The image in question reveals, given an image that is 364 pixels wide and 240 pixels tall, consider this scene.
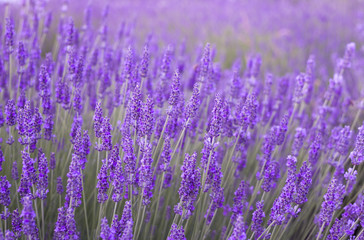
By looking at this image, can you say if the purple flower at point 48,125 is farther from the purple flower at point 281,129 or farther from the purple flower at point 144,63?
the purple flower at point 281,129

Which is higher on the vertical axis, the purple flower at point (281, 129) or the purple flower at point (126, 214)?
the purple flower at point (281, 129)

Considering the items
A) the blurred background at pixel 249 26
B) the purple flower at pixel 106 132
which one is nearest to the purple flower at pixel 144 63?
the purple flower at pixel 106 132

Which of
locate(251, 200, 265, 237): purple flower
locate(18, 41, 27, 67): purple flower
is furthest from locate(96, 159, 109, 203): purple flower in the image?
locate(18, 41, 27, 67): purple flower

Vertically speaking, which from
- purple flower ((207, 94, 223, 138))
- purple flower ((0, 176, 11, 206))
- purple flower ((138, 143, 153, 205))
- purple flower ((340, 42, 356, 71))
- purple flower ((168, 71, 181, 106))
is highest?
purple flower ((340, 42, 356, 71))

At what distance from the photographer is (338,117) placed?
3.44 meters

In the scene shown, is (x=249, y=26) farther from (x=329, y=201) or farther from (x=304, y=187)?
(x=329, y=201)

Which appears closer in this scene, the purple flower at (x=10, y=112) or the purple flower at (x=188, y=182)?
the purple flower at (x=188, y=182)

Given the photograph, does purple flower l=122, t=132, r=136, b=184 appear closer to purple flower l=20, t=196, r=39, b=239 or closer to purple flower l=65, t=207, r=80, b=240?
purple flower l=65, t=207, r=80, b=240

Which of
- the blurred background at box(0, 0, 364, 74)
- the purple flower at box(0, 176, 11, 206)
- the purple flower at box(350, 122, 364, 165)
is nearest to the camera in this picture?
the purple flower at box(0, 176, 11, 206)

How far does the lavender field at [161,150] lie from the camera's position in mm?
1754

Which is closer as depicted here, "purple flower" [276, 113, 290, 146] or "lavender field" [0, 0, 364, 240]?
"lavender field" [0, 0, 364, 240]

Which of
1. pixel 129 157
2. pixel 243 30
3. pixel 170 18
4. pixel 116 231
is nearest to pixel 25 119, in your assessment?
pixel 129 157

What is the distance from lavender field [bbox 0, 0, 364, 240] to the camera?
5.75 feet

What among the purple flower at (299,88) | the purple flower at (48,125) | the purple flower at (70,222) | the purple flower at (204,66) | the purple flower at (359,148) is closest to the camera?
the purple flower at (70,222)
